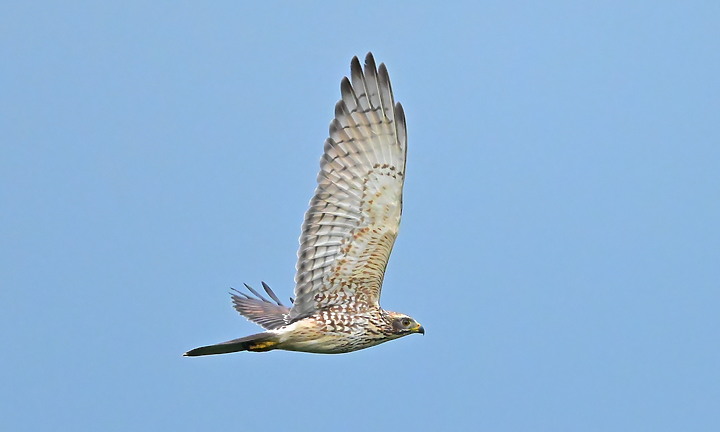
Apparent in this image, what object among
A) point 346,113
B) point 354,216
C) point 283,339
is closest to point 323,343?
point 283,339

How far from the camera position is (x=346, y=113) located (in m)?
10.8

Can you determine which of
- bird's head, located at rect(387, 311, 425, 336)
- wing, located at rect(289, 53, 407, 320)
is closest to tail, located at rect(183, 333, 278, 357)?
wing, located at rect(289, 53, 407, 320)

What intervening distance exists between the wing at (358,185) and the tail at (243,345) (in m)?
0.70

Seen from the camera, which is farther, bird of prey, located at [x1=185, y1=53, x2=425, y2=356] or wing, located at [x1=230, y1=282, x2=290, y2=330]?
wing, located at [x1=230, y1=282, x2=290, y2=330]

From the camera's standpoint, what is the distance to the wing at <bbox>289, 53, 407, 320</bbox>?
10727 mm

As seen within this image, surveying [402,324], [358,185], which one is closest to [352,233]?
[358,185]

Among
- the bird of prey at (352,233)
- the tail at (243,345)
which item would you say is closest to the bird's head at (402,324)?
the bird of prey at (352,233)

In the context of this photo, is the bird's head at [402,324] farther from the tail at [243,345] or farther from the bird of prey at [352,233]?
the tail at [243,345]

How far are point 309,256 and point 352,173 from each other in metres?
0.89

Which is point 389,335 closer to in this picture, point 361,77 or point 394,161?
point 394,161

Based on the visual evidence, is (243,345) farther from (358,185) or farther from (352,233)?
(358,185)

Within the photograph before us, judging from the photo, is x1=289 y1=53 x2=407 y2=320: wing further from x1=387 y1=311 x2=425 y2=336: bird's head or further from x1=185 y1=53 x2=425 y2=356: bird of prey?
x1=387 y1=311 x2=425 y2=336: bird's head

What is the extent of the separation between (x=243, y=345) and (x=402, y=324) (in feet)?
4.96

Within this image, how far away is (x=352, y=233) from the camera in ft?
35.9
